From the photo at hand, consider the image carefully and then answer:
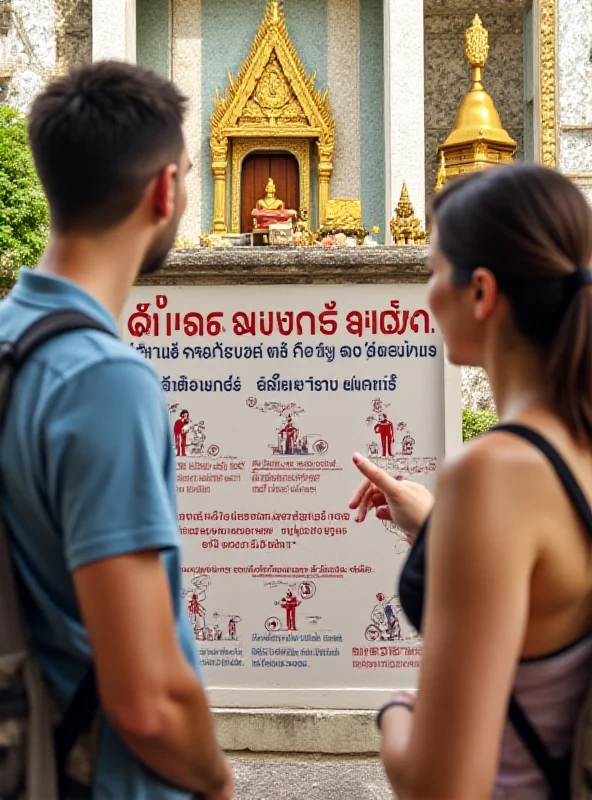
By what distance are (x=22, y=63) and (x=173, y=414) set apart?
49.7 ft

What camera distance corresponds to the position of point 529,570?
1076mm

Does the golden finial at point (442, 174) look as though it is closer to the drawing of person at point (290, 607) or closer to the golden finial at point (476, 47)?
the golden finial at point (476, 47)

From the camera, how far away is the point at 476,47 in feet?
56.7

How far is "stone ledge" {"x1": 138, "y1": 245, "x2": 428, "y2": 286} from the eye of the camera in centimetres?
345

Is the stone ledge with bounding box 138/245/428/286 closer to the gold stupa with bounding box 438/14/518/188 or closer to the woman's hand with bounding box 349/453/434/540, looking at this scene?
the woman's hand with bounding box 349/453/434/540

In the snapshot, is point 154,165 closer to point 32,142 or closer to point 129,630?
point 32,142

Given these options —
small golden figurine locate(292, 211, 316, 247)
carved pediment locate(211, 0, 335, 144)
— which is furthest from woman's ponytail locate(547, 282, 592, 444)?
carved pediment locate(211, 0, 335, 144)

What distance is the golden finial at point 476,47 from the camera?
56.8ft

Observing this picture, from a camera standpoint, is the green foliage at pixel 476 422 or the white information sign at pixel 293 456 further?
the green foliage at pixel 476 422

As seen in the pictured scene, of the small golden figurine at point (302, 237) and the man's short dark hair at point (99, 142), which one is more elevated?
the small golden figurine at point (302, 237)

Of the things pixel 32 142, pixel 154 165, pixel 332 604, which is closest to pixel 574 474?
pixel 154 165

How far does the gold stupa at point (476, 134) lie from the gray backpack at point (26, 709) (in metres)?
15.7

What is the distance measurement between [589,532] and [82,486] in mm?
560

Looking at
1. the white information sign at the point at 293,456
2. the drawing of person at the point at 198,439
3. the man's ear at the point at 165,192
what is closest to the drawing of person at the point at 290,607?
the white information sign at the point at 293,456
